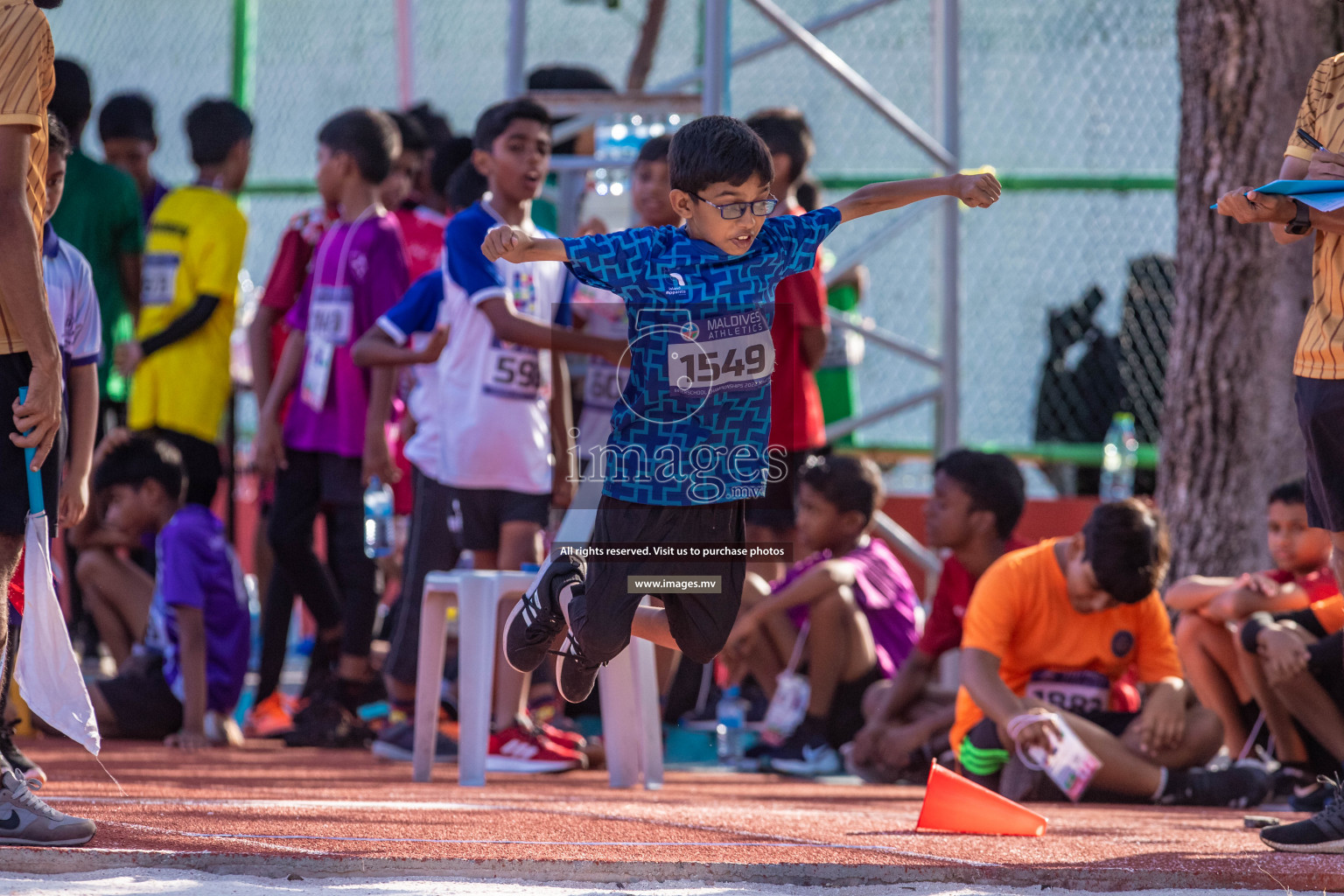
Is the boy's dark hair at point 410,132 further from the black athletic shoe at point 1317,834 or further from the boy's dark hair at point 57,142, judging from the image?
the black athletic shoe at point 1317,834

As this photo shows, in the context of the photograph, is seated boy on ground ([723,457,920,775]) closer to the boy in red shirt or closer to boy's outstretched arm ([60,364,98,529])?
the boy in red shirt

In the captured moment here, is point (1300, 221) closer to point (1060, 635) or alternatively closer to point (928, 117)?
point (1060, 635)

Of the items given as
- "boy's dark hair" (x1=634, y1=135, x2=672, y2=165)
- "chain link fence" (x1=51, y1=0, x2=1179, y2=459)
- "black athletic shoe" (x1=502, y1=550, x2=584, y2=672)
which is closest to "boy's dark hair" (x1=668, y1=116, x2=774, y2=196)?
"black athletic shoe" (x1=502, y1=550, x2=584, y2=672)

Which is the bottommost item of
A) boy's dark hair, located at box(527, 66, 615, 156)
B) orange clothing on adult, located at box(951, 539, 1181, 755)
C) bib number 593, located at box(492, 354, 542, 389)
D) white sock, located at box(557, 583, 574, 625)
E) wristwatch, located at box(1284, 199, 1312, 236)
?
orange clothing on adult, located at box(951, 539, 1181, 755)

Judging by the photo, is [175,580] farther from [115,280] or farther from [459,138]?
[459,138]

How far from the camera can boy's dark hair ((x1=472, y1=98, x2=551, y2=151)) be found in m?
4.74

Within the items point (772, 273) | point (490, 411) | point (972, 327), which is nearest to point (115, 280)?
point (490, 411)

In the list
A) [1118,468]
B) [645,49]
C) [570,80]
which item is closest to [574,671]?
[570,80]

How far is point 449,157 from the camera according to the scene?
620cm

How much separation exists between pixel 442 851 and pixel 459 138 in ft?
13.0

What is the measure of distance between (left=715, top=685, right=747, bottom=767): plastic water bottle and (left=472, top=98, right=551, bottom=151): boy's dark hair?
2122 mm

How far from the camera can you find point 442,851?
2.79m

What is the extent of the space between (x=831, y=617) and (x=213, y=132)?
306 centimetres

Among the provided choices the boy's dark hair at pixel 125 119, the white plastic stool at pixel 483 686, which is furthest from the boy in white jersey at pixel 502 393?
the boy's dark hair at pixel 125 119
